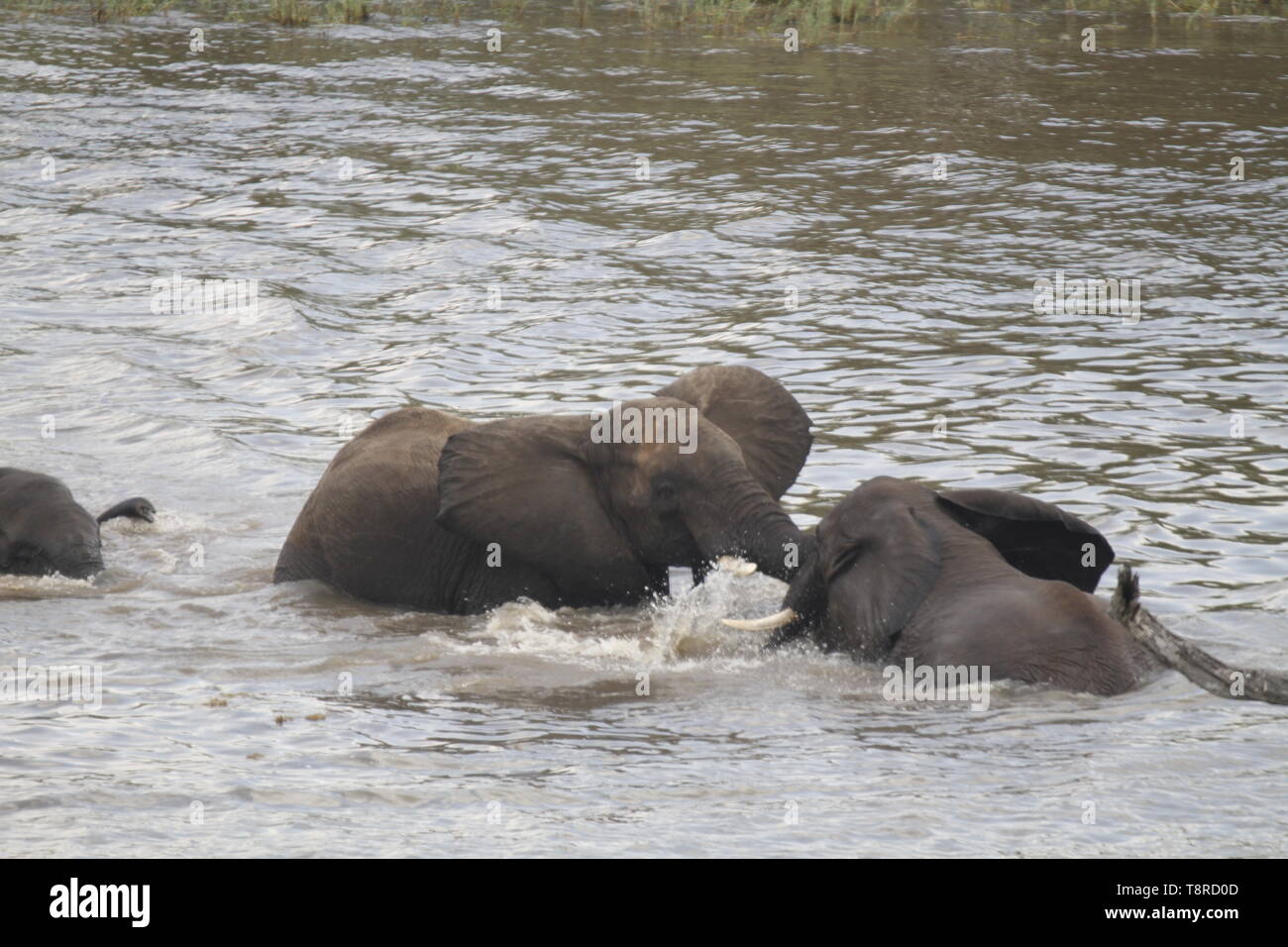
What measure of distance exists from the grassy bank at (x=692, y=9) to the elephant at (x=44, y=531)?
20166 millimetres

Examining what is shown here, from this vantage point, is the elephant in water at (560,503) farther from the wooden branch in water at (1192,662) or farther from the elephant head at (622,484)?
the wooden branch in water at (1192,662)

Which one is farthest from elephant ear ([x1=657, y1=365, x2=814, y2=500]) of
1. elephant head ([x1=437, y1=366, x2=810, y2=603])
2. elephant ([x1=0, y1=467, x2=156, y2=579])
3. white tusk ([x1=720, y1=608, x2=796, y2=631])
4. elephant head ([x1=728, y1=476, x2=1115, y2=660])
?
elephant ([x1=0, y1=467, x2=156, y2=579])

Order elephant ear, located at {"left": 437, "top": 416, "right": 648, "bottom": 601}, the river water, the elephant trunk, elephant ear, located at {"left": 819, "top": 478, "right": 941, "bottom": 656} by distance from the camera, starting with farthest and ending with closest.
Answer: elephant ear, located at {"left": 437, "top": 416, "right": 648, "bottom": 601}, the elephant trunk, elephant ear, located at {"left": 819, "top": 478, "right": 941, "bottom": 656}, the river water

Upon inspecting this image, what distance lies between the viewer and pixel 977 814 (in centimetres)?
634

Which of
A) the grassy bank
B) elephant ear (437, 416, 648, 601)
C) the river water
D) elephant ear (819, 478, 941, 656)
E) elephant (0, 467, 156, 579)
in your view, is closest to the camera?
the river water

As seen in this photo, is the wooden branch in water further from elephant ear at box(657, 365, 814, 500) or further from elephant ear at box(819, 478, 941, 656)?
elephant ear at box(657, 365, 814, 500)

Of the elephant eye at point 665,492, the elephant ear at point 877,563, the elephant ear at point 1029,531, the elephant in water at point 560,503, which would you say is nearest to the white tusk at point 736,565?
the elephant in water at point 560,503

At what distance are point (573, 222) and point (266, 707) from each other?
38.1ft

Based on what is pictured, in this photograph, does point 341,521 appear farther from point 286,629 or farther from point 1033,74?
point 1033,74

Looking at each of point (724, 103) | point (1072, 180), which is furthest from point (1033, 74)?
point (1072, 180)

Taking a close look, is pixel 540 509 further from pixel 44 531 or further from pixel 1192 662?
pixel 1192 662

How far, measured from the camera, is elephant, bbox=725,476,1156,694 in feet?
24.7

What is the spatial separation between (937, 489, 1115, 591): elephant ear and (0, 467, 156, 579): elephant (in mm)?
4414

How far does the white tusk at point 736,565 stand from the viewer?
8242 mm
